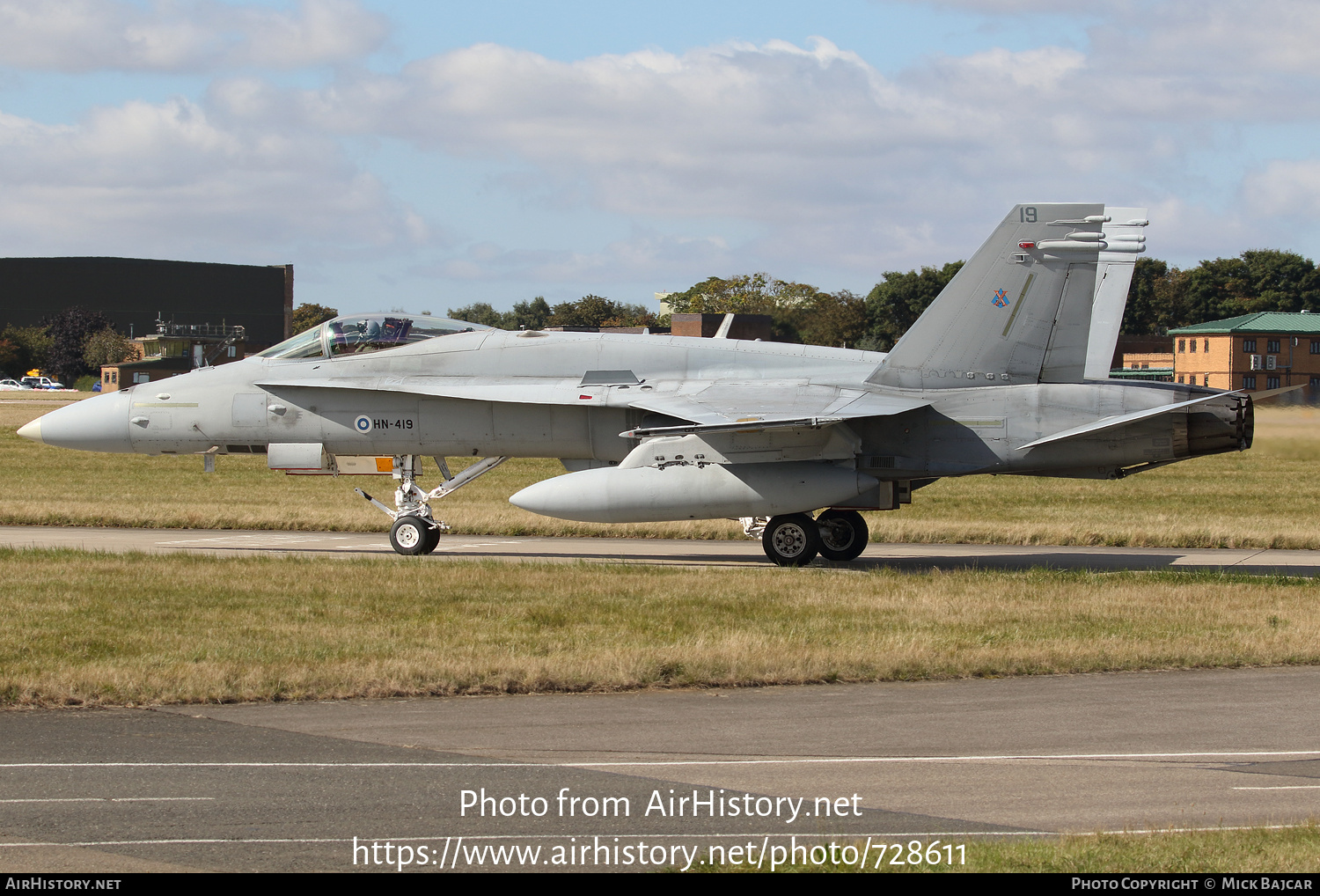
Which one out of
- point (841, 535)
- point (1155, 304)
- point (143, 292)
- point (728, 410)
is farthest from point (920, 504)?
point (143, 292)

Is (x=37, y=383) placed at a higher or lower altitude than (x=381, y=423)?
higher

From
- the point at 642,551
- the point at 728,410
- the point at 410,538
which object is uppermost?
the point at 728,410

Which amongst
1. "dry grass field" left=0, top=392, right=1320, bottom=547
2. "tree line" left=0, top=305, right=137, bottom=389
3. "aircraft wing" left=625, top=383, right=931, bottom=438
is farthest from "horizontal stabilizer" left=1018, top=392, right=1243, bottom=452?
"tree line" left=0, top=305, right=137, bottom=389

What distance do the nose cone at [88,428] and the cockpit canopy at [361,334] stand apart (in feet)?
7.68

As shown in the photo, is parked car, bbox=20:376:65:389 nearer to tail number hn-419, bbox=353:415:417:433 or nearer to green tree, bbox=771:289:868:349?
green tree, bbox=771:289:868:349

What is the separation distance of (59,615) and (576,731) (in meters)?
6.63

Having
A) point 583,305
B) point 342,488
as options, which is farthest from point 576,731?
point 583,305

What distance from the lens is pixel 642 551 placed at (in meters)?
20.9

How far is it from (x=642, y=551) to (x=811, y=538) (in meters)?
3.23

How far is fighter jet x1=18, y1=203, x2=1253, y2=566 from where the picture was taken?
17.8m

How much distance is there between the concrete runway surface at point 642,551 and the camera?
Result: 1934 cm

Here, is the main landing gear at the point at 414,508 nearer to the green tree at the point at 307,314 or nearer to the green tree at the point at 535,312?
A: the green tree at the point at 535,312

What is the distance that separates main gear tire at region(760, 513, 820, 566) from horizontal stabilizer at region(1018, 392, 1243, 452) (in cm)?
317

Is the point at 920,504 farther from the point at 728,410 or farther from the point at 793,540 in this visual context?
the point at 728,410
